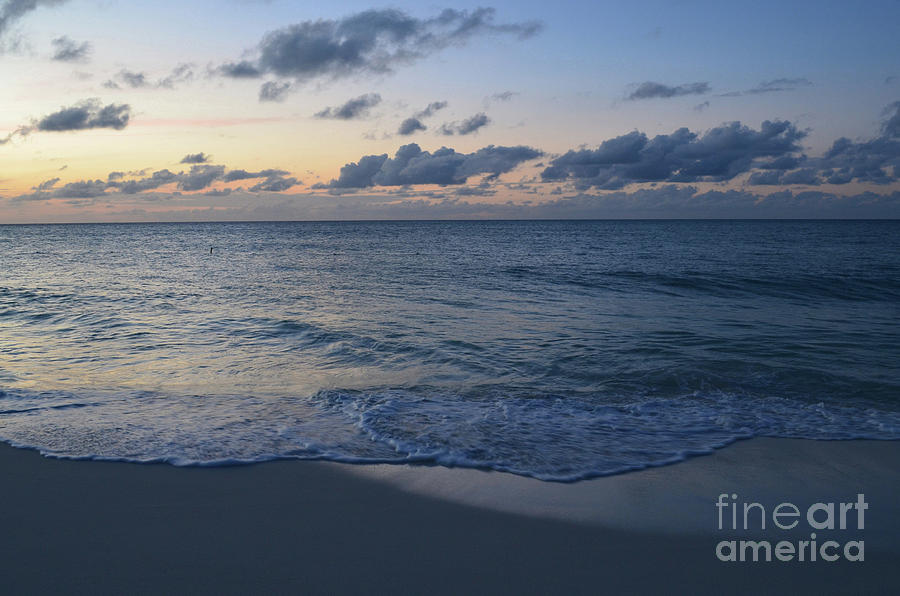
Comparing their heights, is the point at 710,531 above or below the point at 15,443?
below

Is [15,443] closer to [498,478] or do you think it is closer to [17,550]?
[17,550]

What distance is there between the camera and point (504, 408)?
8.09m

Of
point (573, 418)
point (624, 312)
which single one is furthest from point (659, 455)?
point (624, 312)

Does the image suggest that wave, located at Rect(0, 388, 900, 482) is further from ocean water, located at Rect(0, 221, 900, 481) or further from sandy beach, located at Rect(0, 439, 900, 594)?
sandy beach, located at Rect(0, 439, 900, 594)

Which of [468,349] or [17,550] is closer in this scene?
[17,550]

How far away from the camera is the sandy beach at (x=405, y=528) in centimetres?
379

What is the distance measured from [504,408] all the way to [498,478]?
251 centimetres
